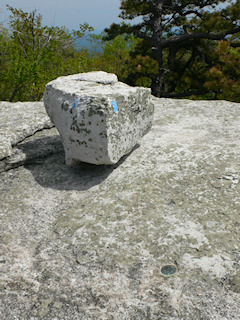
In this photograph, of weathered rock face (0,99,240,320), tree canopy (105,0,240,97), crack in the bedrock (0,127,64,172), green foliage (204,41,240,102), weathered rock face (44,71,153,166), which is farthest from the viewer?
tree canopy (105,0,240,97)

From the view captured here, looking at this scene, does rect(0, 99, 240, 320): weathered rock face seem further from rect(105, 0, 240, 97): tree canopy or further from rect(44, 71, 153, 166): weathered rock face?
rect(105, 0, 240, 97): tree canopy

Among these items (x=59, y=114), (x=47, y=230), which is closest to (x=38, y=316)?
(x=47, y=230)

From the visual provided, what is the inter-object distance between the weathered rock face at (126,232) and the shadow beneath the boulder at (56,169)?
0.02 meters

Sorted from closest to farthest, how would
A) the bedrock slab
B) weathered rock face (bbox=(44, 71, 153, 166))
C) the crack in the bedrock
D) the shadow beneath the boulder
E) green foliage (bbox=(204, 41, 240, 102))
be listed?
weathered rock face (bbox=(44, 71, 153, 166)) < the shadow beneath the boulder < the crack in the bedrock < the bedrock slab < green foliage (bbox=(204, 41, 240, 102))

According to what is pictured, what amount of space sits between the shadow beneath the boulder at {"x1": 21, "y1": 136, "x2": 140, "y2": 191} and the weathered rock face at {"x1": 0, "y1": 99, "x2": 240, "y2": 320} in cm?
2

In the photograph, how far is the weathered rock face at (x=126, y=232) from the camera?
258cm

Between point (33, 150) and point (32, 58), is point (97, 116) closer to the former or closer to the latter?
point (33, 150)

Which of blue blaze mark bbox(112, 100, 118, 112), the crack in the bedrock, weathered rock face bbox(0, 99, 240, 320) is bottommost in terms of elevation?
weathered rock face bbox(0, 99, 240, 320)

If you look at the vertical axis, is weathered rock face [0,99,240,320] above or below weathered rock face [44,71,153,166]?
below

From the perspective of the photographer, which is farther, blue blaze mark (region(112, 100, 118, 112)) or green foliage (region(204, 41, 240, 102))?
green foliage (region(204, 41, 240, 102))

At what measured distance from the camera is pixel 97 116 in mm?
3795

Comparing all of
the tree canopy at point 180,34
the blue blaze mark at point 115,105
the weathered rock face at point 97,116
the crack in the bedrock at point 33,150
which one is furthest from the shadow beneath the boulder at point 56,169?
the tree canopy at point 180,34

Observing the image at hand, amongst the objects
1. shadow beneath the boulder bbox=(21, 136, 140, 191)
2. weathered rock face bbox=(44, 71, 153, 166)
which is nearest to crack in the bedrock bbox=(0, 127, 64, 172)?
shadow beneath the boulder bbox=(21, 136, 140, 191)

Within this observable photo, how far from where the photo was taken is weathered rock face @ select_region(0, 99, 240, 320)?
2582 millimetres
